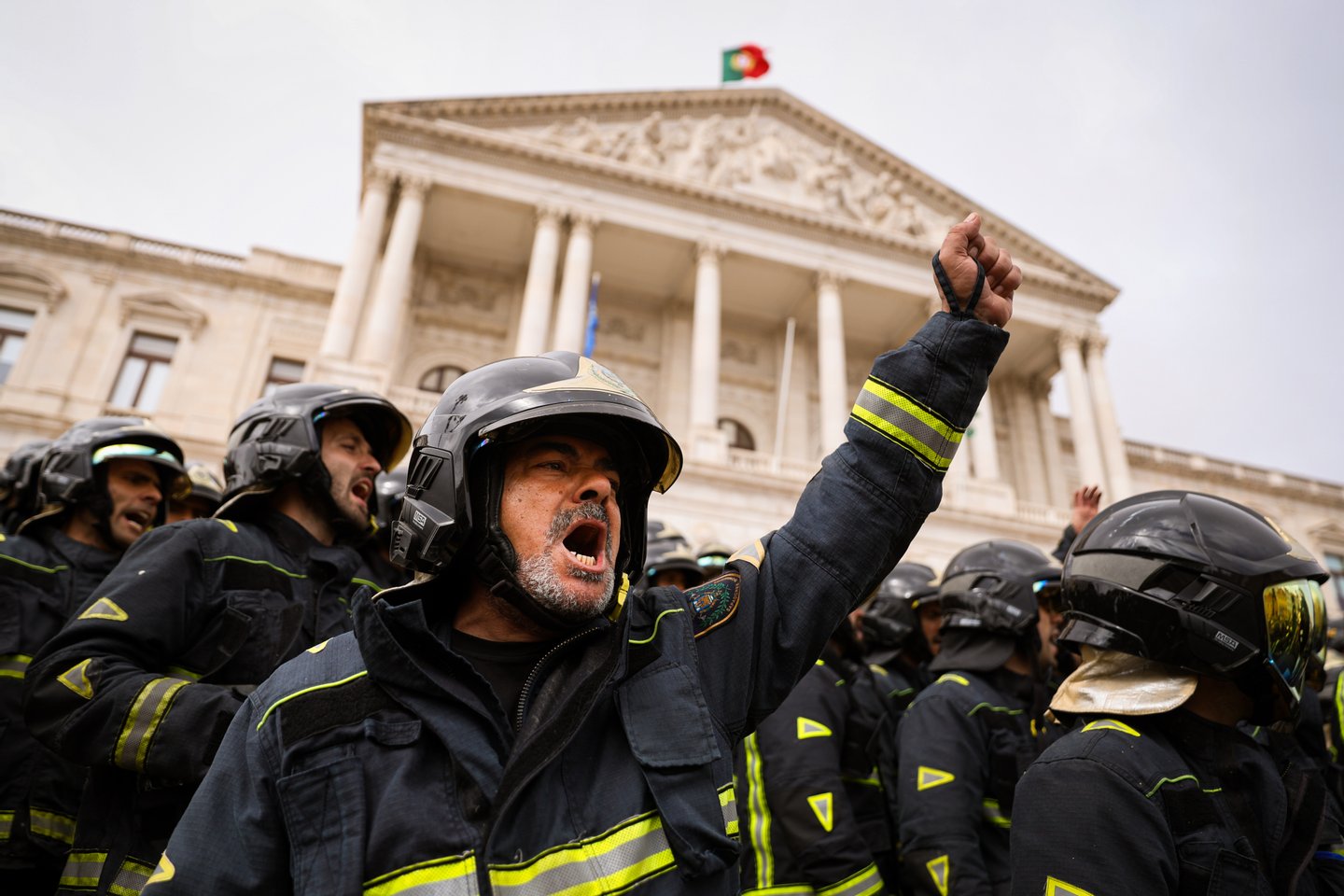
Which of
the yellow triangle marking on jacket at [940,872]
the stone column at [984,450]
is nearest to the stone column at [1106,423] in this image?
the stone column at [984,450]

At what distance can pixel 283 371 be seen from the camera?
23.4 metres

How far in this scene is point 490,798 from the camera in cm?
139

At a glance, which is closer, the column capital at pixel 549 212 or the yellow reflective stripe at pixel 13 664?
the yellow reflective stripe at pixel 13 664

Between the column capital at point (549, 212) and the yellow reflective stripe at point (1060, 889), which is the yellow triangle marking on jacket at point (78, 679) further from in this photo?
the column capital at point (549, 212)

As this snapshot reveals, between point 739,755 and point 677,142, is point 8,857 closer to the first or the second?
point 739,755

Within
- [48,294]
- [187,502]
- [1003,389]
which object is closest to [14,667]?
[187,502]

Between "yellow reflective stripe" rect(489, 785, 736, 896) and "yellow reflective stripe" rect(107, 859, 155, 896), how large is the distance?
5.26 ft

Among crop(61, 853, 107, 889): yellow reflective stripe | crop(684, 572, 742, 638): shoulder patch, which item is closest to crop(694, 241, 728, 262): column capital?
crop(61, 853, 107, 889): yellow reflective stripe

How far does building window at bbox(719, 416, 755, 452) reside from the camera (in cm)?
2577

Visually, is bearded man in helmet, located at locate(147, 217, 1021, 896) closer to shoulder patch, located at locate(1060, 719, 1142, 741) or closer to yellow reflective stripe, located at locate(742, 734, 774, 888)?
shoulder patch, located at locate(1060, 719, 1142, 741)

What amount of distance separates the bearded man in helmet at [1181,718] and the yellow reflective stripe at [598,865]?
2.99 ft

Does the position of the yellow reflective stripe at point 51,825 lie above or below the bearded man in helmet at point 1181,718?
below

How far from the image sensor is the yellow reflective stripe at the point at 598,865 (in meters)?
1.33

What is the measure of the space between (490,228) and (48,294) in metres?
11.7
